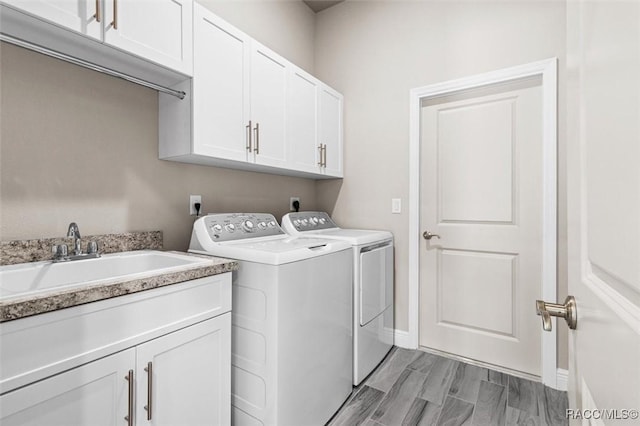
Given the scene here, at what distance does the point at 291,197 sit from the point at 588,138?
2.38m

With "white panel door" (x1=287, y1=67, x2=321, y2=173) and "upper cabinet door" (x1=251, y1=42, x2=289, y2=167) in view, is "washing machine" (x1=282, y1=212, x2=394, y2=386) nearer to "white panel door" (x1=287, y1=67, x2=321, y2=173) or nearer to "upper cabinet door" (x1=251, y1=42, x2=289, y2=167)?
"white panel door" (x1=287, y1=67, x2=321, y2=173)

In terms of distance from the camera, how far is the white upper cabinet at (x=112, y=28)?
107cm

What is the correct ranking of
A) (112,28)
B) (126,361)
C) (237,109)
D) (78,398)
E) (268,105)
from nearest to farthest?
(78,398)
(126,361)
(112,28)
(237,109)
(268,105)

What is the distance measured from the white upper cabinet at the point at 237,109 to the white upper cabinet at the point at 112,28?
10 centimetres

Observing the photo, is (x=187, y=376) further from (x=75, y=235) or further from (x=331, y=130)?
(x=331, y=130)

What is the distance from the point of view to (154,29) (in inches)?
54.2

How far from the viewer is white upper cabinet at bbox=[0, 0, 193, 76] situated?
1.07 meters

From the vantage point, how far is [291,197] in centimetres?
277

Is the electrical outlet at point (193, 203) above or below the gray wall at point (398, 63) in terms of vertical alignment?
below

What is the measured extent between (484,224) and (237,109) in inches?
75.6

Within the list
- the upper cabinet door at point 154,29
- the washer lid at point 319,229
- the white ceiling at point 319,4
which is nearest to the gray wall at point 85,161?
the upper cabinet door at point 154,29

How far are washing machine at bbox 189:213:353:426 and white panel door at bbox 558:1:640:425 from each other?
3.45 feet

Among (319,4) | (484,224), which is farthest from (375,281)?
(319,4)

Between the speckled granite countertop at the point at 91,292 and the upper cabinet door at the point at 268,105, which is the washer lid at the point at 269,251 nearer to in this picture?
the speckled granite countertop at the point at 91,292
